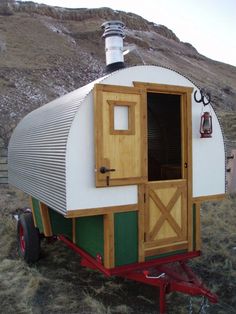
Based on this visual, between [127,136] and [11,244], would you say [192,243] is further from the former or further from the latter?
[11,244]

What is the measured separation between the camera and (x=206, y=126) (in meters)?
4.84

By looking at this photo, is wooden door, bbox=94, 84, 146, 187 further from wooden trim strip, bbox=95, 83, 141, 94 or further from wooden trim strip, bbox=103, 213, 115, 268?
wooden trim strip, bbox=103, 213, 115, 268

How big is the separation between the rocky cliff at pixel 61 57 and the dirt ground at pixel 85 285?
9.44 meters

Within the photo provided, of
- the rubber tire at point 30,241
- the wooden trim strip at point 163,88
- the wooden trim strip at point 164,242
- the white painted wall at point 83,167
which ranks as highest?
the wooden trim strip at point 163,88

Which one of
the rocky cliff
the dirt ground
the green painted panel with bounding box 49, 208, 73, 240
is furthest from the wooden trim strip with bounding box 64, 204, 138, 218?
the rocky cliff

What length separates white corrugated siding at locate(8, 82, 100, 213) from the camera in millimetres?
4160

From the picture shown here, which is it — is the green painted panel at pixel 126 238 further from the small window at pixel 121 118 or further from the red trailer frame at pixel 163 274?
the small window at pixel 121 118

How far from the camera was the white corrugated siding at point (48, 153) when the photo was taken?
164 inches

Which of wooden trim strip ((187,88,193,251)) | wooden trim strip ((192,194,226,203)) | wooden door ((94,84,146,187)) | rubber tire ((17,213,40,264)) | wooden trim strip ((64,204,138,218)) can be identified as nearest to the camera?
wooden trim strip ((64,204,138,218))

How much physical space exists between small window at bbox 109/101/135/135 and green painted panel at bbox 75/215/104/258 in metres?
1.08

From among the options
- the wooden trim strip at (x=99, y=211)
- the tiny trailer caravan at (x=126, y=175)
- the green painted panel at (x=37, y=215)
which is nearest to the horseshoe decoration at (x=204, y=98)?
the tiny trailer caravan at (x=126, y=175)

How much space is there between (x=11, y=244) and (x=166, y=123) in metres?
3.86

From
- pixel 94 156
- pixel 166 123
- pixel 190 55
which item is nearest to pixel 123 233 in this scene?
pixel 94 156

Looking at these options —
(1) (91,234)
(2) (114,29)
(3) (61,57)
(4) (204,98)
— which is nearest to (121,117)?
(4) (204,98)
